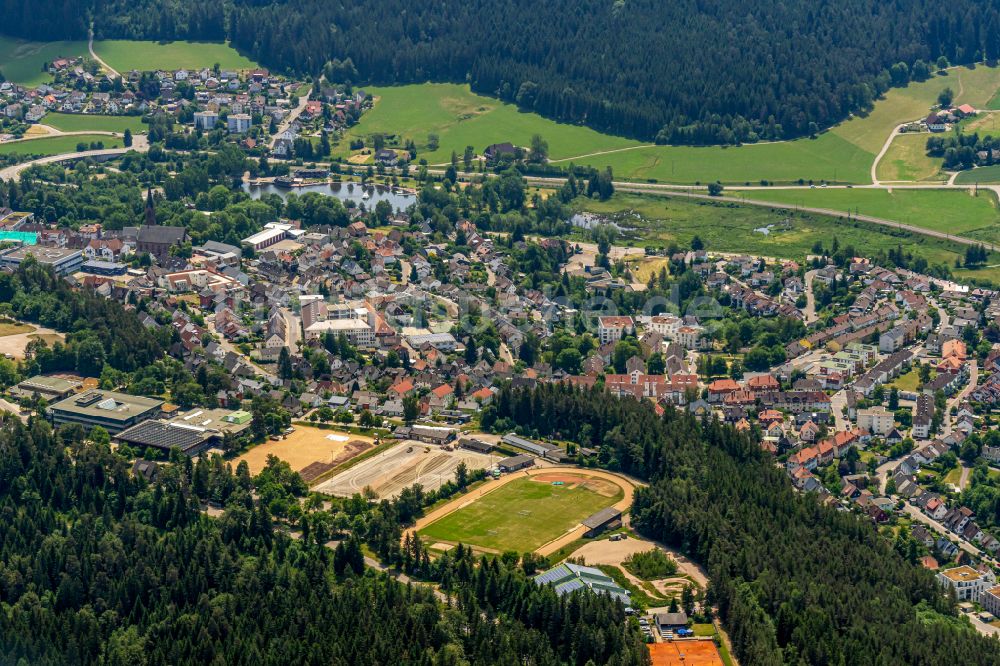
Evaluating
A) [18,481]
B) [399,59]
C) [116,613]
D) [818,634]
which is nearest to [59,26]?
[399,59]

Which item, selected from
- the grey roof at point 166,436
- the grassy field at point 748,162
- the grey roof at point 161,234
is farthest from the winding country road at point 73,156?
the grey roof at point 166,436

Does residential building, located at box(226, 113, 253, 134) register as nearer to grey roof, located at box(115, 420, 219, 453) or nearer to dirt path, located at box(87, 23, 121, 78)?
dirt path, located at box(87, 23, 121, 78)

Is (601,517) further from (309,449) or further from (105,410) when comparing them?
(105,410)

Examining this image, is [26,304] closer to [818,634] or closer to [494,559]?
[494,559]

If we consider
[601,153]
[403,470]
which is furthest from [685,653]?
[601,153]

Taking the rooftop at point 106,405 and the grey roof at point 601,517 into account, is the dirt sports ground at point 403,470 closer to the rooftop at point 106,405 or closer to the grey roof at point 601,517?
the grey roof at point 601,517
